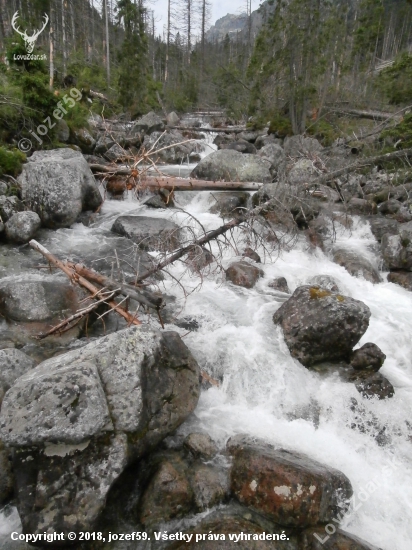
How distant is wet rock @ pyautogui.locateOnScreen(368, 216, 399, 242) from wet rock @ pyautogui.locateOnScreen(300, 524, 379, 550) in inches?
290

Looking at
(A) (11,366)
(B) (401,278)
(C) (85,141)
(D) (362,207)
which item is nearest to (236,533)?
(A) (11,366)

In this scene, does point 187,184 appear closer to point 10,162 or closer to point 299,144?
point 10,162

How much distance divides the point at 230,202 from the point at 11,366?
7543 mm

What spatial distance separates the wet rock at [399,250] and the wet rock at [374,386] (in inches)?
152

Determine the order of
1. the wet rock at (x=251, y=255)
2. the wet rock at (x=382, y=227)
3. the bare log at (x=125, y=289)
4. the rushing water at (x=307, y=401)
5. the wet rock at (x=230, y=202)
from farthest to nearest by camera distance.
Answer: the wet rock at (x=230, y=202) < the wet rock at (x=382, y=227) < the wet rock at (x=251, y=255) < the bare log at (x=125, y=289) < the rushing water at (x=307, y=401)

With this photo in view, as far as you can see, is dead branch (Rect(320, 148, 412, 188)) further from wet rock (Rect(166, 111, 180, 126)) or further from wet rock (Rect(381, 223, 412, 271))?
wet rock (Rect(166, 111, 180, 126))

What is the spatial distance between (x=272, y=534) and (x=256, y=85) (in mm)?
19300

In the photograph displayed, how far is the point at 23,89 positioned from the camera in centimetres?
970

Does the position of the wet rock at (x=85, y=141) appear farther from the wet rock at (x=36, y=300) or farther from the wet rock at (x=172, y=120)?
the wet rock at (x=172, y=120)

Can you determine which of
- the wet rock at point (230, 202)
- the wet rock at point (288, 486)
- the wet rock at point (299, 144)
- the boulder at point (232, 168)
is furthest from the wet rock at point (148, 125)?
the wet rock at point (288, 486)

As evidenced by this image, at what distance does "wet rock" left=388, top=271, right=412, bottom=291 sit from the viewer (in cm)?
767

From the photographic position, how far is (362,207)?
1044 cm

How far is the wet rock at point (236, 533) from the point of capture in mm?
3082

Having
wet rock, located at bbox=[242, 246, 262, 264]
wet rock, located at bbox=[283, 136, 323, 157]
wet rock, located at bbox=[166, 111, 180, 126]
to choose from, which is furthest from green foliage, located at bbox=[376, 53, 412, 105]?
wet rock, located at bbox=[242, 246, 262, 264]
